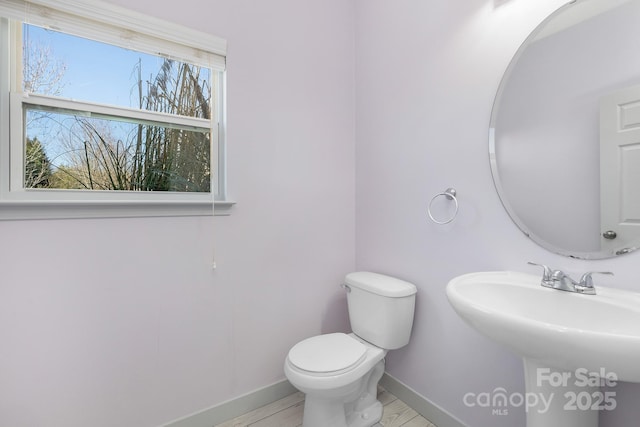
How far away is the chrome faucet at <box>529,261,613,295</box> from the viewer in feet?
3.03

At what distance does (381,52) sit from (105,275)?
1837 millimetres

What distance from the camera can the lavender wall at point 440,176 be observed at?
1.19 metres

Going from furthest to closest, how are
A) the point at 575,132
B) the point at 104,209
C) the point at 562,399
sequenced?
the point at 104,209, the point at 575,132, the point at 562,399

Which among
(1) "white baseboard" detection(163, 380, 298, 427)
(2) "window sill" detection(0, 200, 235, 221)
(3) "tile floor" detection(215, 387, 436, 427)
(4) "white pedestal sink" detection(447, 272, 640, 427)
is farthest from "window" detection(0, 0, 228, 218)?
(4) "white pedestal sink" detection(447, 272, 640, 427)

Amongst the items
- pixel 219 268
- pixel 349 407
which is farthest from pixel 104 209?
pixel 349 407

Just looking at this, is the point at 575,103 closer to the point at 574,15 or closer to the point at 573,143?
the point at 573,143

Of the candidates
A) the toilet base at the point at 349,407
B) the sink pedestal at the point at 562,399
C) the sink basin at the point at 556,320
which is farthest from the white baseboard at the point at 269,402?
the sink basin at the point at 556,320

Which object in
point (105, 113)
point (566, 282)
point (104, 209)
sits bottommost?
point (566, 282)

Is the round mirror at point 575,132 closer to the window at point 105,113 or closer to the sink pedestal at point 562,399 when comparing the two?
the sink pedestal at point 562,399

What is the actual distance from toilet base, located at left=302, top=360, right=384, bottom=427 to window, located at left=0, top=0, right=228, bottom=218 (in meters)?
1.04

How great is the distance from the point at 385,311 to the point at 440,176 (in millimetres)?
723

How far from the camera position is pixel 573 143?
40.9 inches

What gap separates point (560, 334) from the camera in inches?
26.1

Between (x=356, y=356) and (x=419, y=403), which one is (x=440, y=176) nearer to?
(x=356, y=356)
